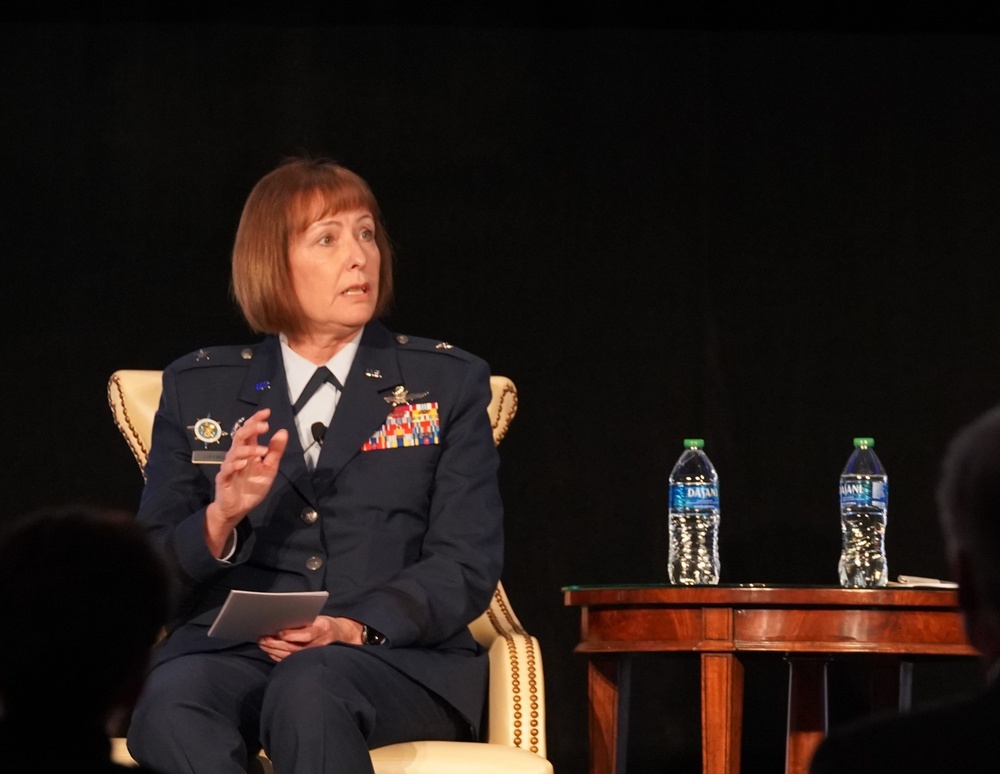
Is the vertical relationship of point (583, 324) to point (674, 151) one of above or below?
below

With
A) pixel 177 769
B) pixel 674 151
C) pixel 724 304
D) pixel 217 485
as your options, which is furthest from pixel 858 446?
pixel 177 769

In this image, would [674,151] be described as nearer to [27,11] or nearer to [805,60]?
[805,60]

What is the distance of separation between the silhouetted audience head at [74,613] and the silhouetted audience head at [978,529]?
1.85 ft

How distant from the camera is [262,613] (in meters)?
2.31

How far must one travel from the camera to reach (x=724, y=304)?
3.77 metres

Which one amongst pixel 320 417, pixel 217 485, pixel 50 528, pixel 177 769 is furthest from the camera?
pixel 320 417

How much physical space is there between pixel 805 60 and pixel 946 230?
1.82 feet

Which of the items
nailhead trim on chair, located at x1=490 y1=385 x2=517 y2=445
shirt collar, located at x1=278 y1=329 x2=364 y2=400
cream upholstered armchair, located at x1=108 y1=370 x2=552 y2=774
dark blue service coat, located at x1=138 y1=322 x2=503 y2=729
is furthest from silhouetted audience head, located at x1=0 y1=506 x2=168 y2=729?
nailhead trim on chair, located at x1=490 y1=385 x2=517 y2=445

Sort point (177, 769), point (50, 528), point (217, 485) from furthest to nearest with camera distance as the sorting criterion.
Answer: point (217, 485), point (177, 769), point (50, 528)

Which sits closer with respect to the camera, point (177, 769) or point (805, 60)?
point (177, 769)

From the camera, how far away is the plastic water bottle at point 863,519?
10.5ft

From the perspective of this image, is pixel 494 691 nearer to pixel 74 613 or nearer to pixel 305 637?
pixel 305 637

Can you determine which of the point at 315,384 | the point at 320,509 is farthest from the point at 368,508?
the point at 315,384

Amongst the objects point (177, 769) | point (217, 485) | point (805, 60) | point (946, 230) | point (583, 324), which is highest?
point (805, 60)
